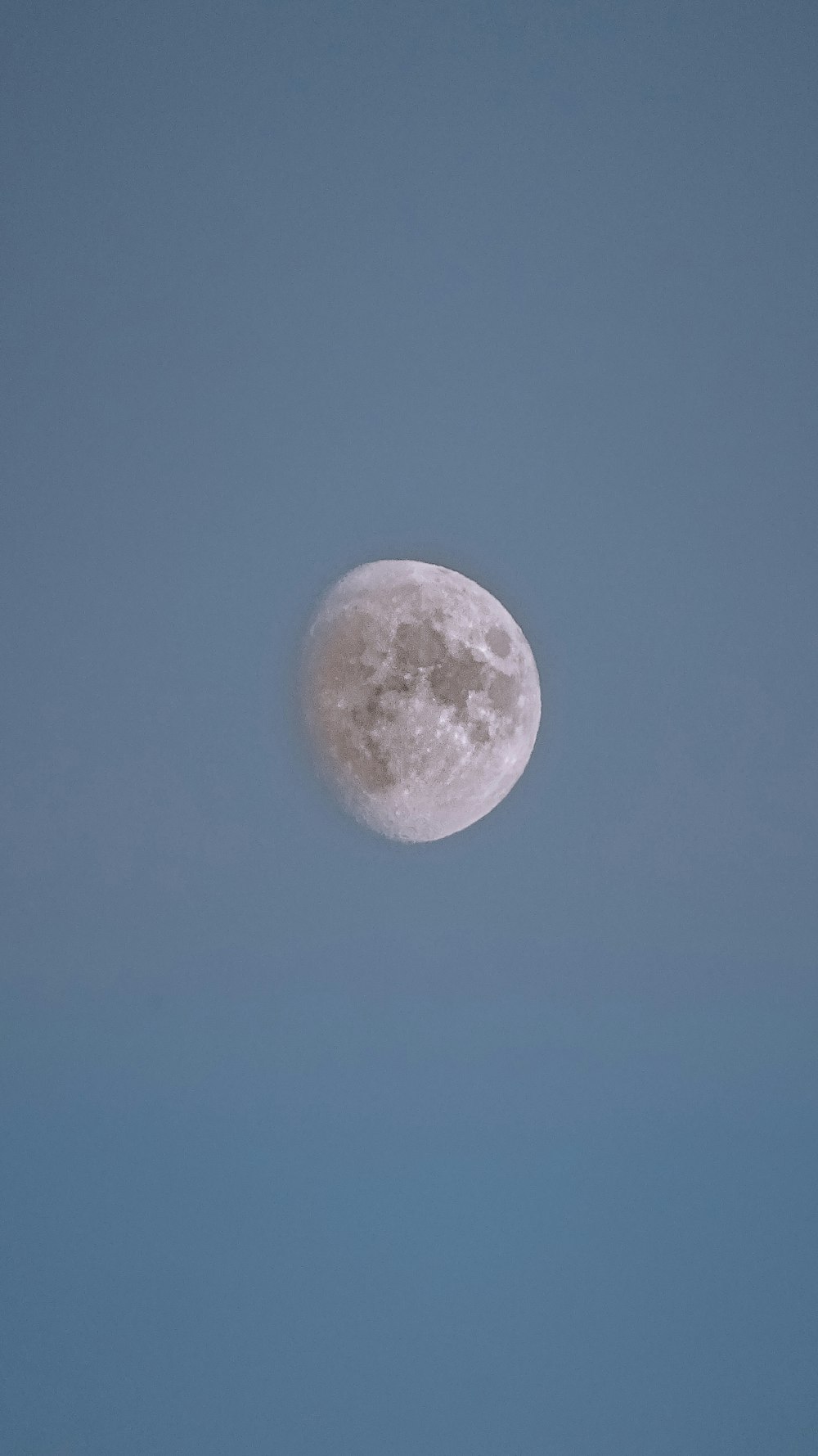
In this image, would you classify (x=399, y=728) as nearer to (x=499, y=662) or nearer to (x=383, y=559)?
(x=499, y=662)

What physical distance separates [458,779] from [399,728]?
1.27 feet

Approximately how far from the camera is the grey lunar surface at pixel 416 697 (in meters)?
4.81

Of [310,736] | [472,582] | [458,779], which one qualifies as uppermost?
[472,582]

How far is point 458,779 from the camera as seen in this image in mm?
4922

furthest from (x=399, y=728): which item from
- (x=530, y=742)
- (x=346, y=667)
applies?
(x=530, y=742)

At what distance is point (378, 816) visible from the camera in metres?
5.04

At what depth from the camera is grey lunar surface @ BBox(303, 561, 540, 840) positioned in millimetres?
4812

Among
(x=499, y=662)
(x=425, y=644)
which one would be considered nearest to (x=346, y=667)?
(x=425, y=644)

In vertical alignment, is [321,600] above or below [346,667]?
above

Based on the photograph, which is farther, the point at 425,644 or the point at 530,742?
the point at 530,742

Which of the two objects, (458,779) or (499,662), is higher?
(499,662)

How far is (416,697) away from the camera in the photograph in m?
4.79

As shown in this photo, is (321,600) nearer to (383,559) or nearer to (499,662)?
(383,559)

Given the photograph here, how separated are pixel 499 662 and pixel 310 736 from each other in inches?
38.3
